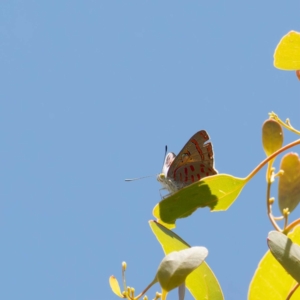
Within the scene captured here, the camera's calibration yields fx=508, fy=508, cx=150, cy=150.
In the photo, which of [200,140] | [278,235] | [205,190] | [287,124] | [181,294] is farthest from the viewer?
[200,140]

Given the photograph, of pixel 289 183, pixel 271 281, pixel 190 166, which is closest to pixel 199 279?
pixel 271 281

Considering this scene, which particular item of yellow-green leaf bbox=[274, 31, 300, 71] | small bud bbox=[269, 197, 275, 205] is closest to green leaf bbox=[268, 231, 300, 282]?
small bud bbox=[269, 197, 275, 205]

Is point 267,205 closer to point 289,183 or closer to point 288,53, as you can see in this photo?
point 289,183

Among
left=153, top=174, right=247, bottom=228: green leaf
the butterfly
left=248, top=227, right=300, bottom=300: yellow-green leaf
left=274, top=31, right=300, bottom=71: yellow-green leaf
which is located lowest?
left=248, top=227, right=300, bottom=300: yellow-green leaf

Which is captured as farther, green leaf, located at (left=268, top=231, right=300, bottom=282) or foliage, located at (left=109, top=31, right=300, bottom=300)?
foliage, located at (left=109, top=31, right=300, bottom=300)

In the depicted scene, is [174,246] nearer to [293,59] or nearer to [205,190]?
[205,190]

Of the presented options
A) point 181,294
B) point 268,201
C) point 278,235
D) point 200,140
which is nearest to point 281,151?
point 268,201

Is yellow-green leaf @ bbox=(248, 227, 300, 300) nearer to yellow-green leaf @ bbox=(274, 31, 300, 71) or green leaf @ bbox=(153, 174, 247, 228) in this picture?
green leaf @ bbox=(153, 174, 247, 228)
